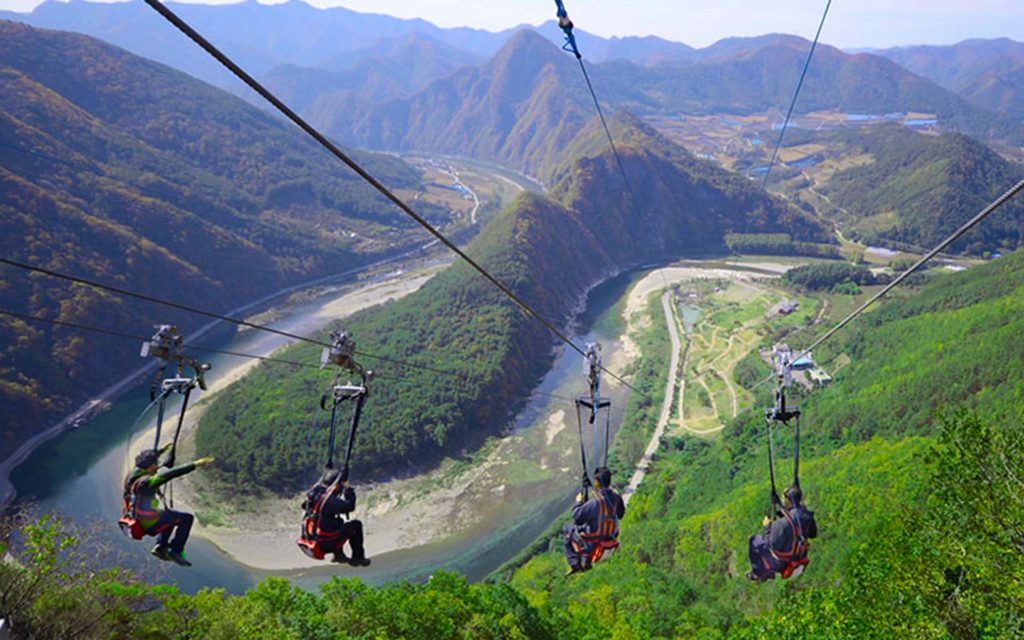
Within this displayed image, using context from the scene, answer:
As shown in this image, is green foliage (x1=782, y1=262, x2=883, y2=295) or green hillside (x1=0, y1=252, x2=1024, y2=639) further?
green foliage (x1=782, y1=262, x2=883, y2=295)

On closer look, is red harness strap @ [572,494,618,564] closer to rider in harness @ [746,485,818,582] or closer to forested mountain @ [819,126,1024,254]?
rider in harness @ [746,485,818,582]

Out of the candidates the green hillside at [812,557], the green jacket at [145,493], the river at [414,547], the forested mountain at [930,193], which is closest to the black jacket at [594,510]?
the green hillside at [812,557]

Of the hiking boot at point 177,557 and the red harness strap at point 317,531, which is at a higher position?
the red harness strap at point 317,531

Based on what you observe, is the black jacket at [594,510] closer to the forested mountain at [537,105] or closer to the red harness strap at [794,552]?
the red harness strap at [794,552]

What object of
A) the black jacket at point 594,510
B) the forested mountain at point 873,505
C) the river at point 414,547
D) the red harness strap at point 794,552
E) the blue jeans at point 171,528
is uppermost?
the blue jeans at point 171,528

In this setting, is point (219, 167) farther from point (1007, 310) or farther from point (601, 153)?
point (1007, 310)

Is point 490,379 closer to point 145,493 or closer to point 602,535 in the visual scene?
point 602,535

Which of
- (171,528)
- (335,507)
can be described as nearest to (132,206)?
(171,528)

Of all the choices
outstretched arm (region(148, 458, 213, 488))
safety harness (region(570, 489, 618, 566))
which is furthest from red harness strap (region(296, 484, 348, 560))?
safety harness (region(570, 489, 618, 566))
